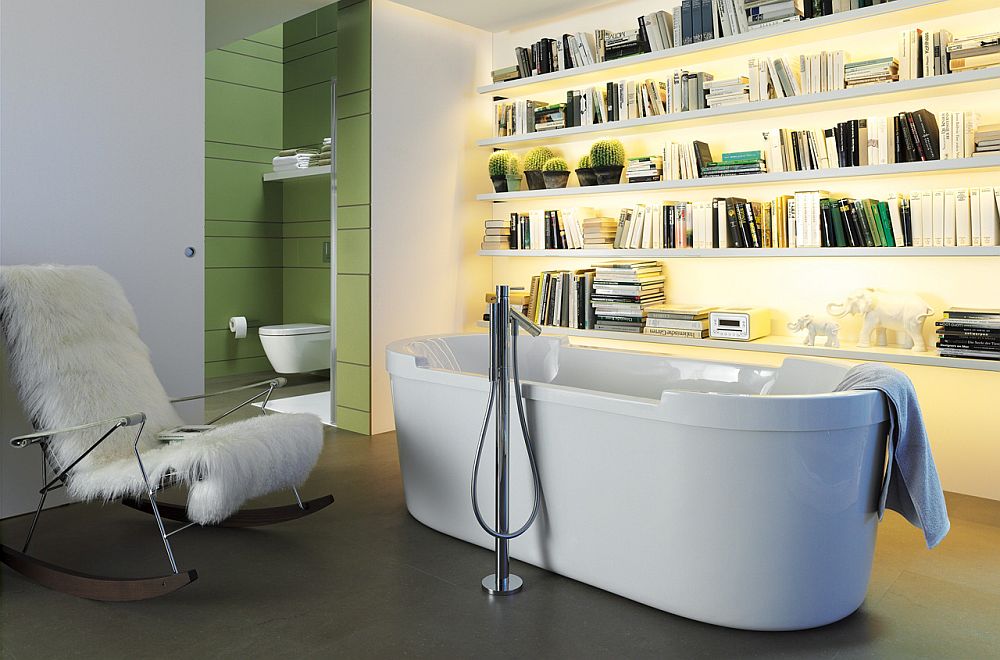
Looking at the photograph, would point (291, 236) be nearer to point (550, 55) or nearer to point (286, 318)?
point (286, 318)

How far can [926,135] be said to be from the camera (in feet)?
11.2

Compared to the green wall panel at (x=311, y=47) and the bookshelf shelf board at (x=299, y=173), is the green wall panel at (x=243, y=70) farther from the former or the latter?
the bookshelf shelf board at (x=299, y=173)

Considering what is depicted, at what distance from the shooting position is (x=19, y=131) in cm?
318

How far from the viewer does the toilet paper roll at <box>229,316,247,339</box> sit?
6551 millimetres

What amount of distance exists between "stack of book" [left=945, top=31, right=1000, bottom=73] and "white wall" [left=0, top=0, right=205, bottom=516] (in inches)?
131

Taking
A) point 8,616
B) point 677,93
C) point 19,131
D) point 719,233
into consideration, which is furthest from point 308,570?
point 677,93

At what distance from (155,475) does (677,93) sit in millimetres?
3192

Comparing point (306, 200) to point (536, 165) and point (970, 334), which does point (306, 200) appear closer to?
point (536, 165)

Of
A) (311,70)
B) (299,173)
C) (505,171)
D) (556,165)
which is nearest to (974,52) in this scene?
(556,165)

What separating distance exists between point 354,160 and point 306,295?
224 cm

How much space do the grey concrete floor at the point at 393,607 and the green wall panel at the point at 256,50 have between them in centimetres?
470

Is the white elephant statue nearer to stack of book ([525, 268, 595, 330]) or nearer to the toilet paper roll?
stack of book ([525, 268, 595, 330])

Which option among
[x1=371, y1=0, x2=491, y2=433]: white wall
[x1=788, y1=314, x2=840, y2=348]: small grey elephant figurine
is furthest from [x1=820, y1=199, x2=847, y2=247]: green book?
[x1=371, y1=0, x2=491, y2=433]: white wall

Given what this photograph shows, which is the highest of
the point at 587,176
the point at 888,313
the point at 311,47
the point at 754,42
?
the point at 311,47
